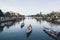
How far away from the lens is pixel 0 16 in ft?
125

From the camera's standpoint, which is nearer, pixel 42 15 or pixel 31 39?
pixel 31 39

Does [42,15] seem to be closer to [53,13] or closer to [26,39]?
[53,13]

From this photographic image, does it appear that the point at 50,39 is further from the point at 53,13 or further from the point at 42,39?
the point at 53,13

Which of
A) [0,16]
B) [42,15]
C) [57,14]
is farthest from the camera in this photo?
[42,15]

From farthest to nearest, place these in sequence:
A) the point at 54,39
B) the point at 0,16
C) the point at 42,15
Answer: the point at 42,15, the point at 0,16, the point at 54,39

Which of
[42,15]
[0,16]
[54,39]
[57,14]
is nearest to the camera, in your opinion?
[54,39]

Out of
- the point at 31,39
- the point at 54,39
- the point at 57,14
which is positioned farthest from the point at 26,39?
the point at 57,14

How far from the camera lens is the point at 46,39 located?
48.1 ft

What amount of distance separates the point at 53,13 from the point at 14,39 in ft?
149

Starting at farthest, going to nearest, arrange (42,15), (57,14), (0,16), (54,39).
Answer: (42,15) → (57,14) → (0,16) → (54,39)

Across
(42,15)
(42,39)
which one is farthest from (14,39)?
(42,15)

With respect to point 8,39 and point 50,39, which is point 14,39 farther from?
point 50,39

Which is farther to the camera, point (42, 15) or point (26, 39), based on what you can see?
point (42, 15)

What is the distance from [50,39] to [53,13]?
147 ft
